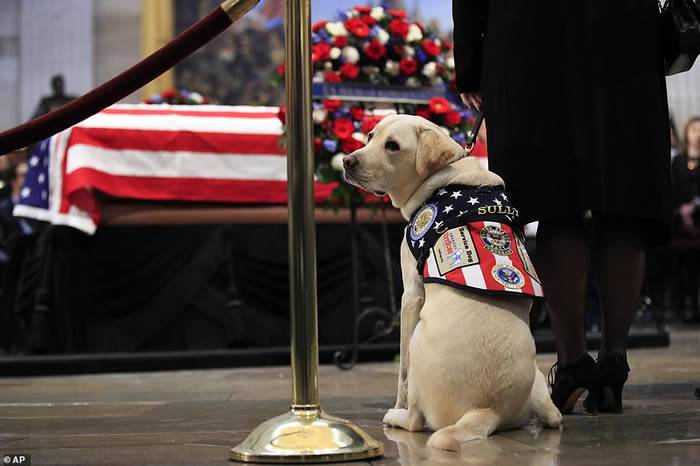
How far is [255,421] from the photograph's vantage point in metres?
2.81

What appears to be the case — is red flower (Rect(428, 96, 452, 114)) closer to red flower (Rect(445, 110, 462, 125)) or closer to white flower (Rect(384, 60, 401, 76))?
red flower (Rect(445, 110, 462, 125))

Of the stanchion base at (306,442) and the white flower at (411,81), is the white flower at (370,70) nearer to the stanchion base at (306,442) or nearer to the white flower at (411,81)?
the white flower at (411,81)

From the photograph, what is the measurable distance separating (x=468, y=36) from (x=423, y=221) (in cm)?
72

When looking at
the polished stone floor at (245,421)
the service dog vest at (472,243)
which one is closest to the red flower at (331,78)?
the polished stone floor at (245,421)

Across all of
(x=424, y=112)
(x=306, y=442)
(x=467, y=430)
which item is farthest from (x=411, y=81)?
(x=306, y=442)

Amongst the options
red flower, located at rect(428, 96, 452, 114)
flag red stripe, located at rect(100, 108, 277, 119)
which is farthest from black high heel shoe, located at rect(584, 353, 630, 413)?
flag red stripe, located at rect(100, 108, 277, 119)

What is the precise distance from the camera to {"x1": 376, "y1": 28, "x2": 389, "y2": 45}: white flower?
501cm

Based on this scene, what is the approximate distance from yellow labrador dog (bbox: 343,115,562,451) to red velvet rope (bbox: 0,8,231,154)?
19.7 inches

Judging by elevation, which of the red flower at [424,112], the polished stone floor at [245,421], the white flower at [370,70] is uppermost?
the white flower at [370,70]

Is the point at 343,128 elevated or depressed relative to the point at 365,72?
depressed

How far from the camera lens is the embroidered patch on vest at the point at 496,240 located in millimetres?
2357

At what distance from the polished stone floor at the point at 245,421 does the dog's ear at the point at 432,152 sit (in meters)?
0.68

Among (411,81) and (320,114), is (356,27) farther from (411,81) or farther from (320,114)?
(320,114)

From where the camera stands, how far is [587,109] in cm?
267
